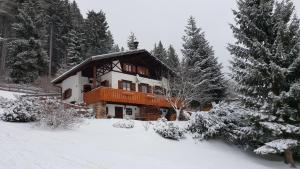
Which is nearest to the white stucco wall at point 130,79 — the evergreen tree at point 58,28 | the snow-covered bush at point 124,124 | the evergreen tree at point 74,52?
the snow-covered bush at point 124,124

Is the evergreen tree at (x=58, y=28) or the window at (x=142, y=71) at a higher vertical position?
the evergreen tree at (x=58, y=28)

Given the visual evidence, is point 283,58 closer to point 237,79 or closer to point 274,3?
point 237,79

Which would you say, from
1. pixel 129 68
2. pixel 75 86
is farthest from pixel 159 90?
pixel 75 86

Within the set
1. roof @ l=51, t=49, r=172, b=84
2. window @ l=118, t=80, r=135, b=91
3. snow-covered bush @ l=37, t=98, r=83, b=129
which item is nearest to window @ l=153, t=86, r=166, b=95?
window @ l=118, t=80, r=135, b=91

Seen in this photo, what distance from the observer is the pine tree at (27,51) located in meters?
39.8

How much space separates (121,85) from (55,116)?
13593 mm

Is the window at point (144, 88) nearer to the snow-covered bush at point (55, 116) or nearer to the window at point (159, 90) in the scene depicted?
the window at point (159, 90)

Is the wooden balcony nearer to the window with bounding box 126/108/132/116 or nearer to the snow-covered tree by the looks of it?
the snow-covered tree

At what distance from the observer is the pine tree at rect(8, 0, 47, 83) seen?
39750 millimetres

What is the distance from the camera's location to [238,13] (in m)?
20.6

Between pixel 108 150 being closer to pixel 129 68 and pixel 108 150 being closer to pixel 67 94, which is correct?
pixel 129 68

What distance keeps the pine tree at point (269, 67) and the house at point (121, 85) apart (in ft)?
39.4

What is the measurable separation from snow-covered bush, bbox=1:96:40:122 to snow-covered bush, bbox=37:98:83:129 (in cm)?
90

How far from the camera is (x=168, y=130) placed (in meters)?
19.2
